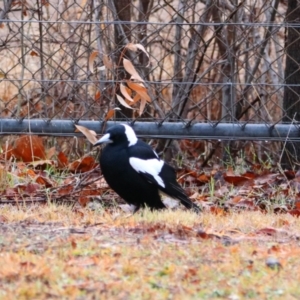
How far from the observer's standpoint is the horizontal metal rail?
6355mm

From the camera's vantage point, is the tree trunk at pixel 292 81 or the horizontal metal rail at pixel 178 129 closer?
the horizontal metal rail at pixel 178 129

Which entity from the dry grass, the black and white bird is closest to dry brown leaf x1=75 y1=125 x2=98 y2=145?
the black and white bird

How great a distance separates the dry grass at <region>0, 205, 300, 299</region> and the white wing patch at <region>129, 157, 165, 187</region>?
70 centimetres

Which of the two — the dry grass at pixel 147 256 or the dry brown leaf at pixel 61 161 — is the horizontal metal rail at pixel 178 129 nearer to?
the dry brown leaf at pixel 61 161

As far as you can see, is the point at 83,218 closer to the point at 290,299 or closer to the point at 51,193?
the point at 51,193

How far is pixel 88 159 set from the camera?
6.84 m

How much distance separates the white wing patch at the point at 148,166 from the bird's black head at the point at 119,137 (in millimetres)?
154

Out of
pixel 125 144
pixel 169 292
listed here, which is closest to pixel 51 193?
pixel 125 144

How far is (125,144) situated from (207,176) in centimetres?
115

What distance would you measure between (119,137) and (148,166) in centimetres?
27

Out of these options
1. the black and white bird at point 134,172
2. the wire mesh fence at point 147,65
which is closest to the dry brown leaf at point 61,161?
the wire mesh fence at point 147,65

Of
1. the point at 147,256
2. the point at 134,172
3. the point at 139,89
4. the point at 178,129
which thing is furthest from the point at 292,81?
the point at 147,256

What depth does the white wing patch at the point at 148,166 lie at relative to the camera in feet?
18.6

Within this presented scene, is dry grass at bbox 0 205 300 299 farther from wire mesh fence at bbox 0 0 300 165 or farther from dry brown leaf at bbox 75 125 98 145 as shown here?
wire mesh fence at bbox 0 0 300 165
